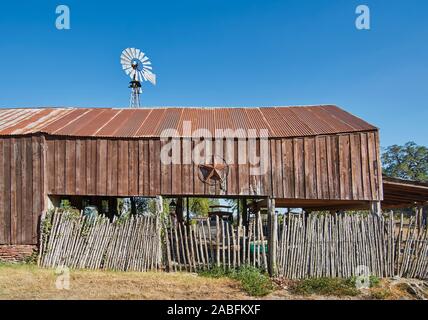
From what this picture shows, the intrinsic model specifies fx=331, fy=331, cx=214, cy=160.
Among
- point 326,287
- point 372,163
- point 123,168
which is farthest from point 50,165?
point 372,163

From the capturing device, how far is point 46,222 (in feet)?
36.6

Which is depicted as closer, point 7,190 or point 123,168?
point 7,190

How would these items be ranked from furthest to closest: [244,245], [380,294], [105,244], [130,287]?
1. [105,244]
2. [244,245]
3. [130,287]
4. [380,294]

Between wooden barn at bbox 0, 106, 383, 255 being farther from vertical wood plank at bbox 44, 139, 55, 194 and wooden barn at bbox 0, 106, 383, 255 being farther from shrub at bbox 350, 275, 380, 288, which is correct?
shrub at bbox 350, 275, 380, 288

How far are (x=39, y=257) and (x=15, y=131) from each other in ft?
15.4

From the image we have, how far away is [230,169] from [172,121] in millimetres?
3344

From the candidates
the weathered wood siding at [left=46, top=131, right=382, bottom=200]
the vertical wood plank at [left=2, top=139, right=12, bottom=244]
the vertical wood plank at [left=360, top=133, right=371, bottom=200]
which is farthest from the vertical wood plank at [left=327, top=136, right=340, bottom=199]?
the vertical wood plank at [left=2, top=139, right=12, bottom=244]

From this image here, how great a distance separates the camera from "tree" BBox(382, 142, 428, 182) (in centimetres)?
5094

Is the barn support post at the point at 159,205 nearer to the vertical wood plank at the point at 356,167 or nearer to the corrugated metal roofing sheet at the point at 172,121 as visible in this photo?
the corrugated metal roofing sheet at the point at 172,121

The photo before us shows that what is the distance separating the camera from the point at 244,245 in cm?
1022

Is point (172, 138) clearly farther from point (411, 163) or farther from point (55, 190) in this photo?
point (411, 163)

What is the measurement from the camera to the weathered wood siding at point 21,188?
11477 millimetres

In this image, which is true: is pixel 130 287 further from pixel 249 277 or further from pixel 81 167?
pixel 81 167
